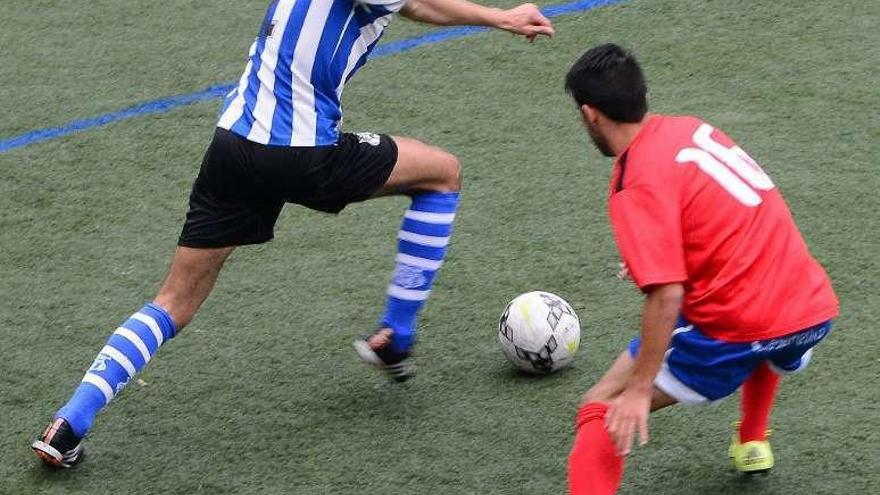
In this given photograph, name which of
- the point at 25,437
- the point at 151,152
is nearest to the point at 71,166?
the point at 151,152

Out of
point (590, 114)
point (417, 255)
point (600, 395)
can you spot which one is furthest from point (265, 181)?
point (600, 395)

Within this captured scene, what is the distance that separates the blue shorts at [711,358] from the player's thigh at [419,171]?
1.03 metres

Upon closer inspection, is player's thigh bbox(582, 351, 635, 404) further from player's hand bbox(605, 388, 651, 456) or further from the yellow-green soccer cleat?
the yellow-green soccer cleat

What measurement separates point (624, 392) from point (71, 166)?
136 inches

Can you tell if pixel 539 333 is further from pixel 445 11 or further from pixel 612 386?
pixel 445 11

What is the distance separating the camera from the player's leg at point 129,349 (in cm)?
455

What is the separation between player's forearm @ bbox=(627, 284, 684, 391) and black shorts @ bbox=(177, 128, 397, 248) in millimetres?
1293

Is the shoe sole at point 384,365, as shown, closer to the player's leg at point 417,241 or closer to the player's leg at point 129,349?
the player's leg at point 417,241

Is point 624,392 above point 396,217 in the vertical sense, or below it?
above

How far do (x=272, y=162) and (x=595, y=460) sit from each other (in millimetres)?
1347

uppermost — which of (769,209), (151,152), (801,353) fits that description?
(769,209)

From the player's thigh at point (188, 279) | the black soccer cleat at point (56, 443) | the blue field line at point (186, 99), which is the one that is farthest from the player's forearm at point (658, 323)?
the blue field line at point (186, 99)

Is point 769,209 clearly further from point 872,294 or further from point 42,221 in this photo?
point 42,221

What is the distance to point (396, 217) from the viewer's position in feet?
20.2
